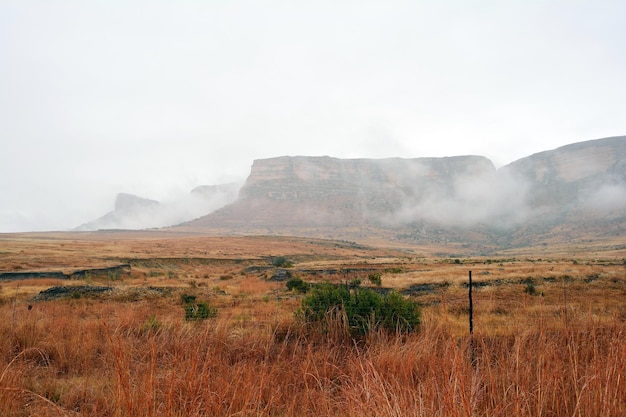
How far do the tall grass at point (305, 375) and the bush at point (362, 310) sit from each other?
1.72 ft

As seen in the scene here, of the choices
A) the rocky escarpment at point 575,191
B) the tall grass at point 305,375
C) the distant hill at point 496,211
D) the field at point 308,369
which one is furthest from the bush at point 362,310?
the distant hill at point 496,211

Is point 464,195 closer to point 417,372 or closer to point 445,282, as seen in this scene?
point 445,282

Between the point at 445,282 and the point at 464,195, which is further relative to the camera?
the point at 464,195

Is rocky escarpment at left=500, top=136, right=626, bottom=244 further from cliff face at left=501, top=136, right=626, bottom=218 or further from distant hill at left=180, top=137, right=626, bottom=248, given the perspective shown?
distant hill at left=180, top=137, right=626, bottom=248

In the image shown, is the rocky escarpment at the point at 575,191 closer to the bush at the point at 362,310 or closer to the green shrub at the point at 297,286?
the green shrub at the point at 297,286

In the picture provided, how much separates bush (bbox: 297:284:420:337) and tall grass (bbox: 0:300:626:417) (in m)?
0.52

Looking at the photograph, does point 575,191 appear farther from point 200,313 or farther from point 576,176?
point 200,313

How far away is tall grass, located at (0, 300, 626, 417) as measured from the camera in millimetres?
2904

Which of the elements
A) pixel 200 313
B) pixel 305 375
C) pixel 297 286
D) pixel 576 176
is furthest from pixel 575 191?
pixel 305 375

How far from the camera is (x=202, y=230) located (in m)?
170

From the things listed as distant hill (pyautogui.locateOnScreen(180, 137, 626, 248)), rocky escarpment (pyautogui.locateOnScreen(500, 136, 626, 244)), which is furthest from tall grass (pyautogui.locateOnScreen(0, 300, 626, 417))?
distant hill (pyautogui.locateOnScreen(180, 137, 626, 248))

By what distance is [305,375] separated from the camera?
3.86m

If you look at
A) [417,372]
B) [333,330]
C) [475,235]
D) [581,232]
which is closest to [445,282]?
[333,330]

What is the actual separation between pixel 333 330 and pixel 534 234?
518ft
